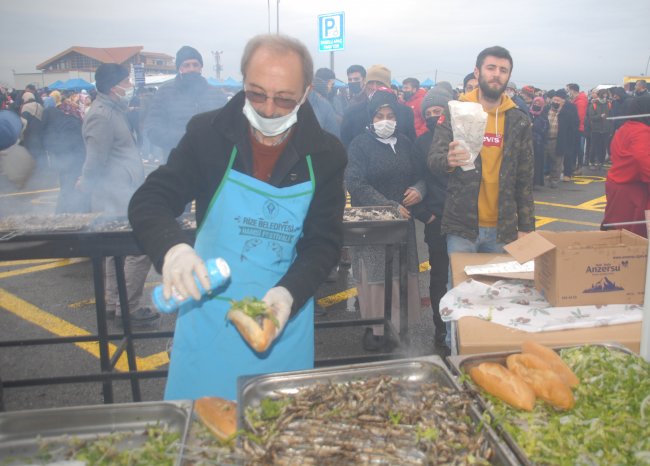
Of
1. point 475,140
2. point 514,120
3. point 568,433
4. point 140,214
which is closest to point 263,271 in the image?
point 140,214

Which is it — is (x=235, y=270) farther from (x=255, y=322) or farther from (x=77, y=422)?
(x=77, y=422)

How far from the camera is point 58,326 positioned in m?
5.00

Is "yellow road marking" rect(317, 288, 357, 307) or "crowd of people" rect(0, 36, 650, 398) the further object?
"yellow road marking" rect(317, 288, 357, 307)

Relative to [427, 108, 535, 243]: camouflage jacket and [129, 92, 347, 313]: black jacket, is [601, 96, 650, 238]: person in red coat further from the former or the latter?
[129, 92, 347, 313]: black jacket

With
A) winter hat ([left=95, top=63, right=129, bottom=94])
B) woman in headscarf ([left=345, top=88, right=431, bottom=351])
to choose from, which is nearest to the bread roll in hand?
woman in headscarf ([left=345, top=88, right=431, bottom=351])

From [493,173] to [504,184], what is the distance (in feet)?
0.35

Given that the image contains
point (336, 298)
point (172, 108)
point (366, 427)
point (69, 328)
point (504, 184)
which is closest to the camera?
point (366, 427)

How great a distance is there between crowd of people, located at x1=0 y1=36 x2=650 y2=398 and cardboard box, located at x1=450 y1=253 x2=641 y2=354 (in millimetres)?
686

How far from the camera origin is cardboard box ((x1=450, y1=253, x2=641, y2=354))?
83.3 inches

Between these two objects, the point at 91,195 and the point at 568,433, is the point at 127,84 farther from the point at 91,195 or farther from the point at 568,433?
the point at 568,433

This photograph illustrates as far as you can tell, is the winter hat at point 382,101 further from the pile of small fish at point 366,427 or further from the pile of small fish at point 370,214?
the pile of small fish at point 366,427

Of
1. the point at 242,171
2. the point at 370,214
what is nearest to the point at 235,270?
the point at 242,171

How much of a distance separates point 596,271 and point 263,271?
1611mm

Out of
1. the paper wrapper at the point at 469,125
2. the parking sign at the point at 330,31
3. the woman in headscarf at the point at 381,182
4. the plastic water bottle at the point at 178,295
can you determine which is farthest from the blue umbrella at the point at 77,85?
the plastic water bottle at the point at 178,295
